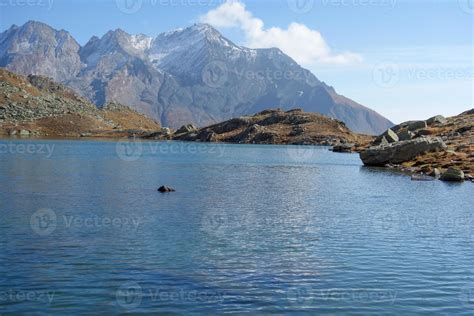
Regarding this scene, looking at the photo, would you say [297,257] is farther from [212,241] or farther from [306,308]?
[306,308]

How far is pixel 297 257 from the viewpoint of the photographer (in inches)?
1430

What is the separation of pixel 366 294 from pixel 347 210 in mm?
31474

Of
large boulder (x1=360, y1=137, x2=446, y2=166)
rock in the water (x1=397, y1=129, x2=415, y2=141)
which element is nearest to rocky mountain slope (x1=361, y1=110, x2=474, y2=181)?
large boulder (x1=360, y1=137, x2=446, y2=166)

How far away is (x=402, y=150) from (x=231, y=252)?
98.2 metres

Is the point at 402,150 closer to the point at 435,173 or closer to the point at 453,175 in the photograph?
the point at 435,173

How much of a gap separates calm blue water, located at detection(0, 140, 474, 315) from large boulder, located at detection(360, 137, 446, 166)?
51803 millimetres

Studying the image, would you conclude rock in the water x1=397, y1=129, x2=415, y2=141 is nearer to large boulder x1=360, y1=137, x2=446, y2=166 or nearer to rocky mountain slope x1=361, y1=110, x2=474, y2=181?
rocky mountain slope x1=361, y1=110, x2=474, y2=181

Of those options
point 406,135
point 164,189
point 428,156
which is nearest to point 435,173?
point 428,156

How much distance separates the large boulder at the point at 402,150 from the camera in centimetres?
12388

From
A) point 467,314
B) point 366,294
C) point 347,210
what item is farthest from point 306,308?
point 347,210

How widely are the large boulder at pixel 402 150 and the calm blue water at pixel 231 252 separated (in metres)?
51.8

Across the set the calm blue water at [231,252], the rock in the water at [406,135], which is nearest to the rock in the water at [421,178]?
the calm blue water at [231,252]

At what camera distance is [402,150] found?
126 meters

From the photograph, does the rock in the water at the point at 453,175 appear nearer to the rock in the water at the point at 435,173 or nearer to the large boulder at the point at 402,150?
the rock in the water at the point at 435,173
